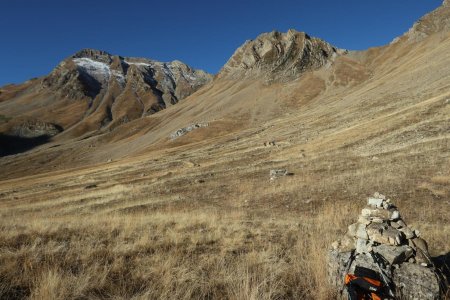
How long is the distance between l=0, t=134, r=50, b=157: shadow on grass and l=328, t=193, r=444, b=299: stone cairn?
205402mm

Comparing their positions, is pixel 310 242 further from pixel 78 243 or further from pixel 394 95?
pixel 394 95

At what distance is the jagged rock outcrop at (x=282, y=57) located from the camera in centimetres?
13575

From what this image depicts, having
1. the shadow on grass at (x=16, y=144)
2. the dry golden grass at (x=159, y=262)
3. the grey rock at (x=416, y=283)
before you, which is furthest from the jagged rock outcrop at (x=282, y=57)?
the grey rock at (x=416, y=283)

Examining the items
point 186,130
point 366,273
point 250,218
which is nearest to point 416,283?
point 366,273

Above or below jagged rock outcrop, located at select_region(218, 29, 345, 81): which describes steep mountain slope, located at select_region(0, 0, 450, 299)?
below

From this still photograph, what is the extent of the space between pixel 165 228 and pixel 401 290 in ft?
25.4

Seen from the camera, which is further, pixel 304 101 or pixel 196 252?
pixel 304 101

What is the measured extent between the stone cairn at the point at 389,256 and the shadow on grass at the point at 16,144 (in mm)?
205402

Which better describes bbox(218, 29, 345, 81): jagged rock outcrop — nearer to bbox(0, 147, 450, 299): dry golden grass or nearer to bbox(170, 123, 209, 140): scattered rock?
bbox(170, 123, 209, 140): scattered rock

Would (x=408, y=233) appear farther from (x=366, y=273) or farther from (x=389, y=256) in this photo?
(x=366, y=273)

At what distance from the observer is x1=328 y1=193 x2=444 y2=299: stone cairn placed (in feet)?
17.4

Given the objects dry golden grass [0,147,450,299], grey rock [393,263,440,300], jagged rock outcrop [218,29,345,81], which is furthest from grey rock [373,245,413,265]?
jagged rock outcrop [218,29,345,81]

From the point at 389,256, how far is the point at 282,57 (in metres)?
145

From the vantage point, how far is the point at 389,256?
5.73 metres
